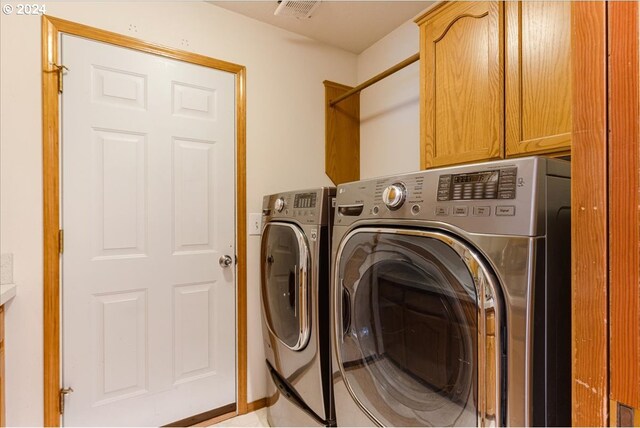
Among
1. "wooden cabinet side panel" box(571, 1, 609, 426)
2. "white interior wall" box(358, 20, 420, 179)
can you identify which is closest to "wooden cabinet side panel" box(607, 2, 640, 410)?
"wooden cabinet side panel" box(571, 1, 609, 426)

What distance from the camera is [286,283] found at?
1.62 metres

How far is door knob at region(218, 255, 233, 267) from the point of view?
1.88 meters

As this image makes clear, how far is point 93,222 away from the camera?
1.56 metres

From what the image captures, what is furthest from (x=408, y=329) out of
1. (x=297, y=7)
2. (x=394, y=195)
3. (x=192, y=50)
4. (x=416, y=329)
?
(x=192, y=50)

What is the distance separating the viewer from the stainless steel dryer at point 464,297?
0.67m

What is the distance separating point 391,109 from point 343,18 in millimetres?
647

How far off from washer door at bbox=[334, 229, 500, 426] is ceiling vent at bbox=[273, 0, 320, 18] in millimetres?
1384

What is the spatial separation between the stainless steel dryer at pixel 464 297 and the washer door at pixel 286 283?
0.37 metres

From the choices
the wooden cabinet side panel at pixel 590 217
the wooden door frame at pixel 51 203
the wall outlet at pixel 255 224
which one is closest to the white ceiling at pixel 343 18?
the wooden door frame at pixel 51 203

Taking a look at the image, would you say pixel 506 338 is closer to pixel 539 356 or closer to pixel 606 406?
pixel 539 356

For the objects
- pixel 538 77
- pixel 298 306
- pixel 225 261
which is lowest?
pixel 298 306

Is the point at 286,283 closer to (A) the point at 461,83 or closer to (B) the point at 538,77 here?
(A) the point at 461,83

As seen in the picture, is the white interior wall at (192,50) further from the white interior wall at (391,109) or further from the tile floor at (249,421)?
the white interior wall at (391,109)

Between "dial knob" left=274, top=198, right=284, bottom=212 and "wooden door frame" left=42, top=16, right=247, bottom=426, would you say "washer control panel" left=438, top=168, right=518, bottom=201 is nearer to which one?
"dial knob" left=274, top=198, right=284, bottom=212
